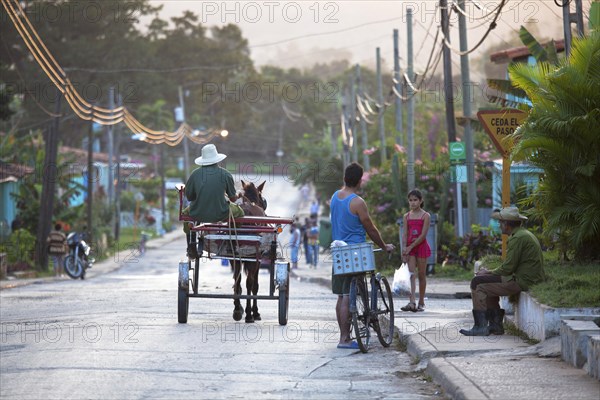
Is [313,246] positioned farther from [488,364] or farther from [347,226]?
[488,364]

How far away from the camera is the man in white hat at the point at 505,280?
1320cm

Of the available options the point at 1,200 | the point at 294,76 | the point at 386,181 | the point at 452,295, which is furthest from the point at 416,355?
the point at 294,76

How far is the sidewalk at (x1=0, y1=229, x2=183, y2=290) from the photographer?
3132cm

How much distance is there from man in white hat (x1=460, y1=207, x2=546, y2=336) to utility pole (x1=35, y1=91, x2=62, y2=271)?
24641mm

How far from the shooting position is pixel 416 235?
17.0m

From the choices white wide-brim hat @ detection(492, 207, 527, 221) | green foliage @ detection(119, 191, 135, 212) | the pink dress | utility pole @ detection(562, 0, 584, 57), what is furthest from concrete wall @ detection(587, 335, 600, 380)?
green foliage @ detection(119, 191, 135, 212)

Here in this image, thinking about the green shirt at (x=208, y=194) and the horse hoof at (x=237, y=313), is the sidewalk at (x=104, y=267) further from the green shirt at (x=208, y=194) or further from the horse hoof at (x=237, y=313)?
the green shirt at (x=208, y=194)

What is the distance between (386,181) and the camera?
38.2 m

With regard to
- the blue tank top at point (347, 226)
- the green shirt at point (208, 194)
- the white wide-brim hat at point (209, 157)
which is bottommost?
the blue tank top at point (347, 226)

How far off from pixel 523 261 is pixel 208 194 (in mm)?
4282

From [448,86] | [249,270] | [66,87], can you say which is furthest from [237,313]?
[66,87]

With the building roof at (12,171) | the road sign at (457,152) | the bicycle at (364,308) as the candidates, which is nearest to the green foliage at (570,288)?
the bicycle at (364,308)

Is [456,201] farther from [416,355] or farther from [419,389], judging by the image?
[419,389]

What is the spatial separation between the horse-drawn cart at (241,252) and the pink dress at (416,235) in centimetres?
230
